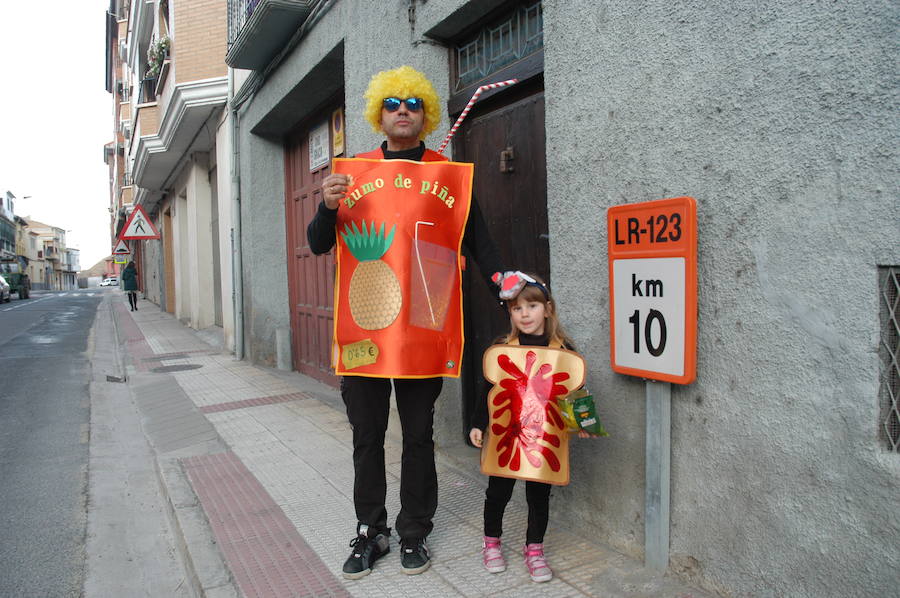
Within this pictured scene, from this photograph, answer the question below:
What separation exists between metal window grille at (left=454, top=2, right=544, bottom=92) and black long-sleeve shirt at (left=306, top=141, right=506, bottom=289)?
1165mm

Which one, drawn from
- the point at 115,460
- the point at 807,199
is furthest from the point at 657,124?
the point at 115,460

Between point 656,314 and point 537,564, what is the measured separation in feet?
3.85

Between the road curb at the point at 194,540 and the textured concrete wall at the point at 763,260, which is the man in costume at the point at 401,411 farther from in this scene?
the textured concrete wall at the point at 763,260

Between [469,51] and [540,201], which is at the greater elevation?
[469,51]

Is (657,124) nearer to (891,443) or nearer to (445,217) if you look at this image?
(445,217)

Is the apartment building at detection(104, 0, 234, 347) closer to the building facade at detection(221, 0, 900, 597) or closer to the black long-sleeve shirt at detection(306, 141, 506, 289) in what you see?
the black long-sleeve shirt at detection(306, 141, 506, 289)

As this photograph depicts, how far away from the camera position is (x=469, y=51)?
14.3 ft

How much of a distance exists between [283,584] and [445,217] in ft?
5.83

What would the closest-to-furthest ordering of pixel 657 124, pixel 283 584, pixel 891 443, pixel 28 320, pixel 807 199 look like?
1. pixel 891 443
2. pixel 807 199
3. pixel 657 124
4. pixel 283 584
5. pixel 28 320

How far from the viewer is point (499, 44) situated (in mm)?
4020

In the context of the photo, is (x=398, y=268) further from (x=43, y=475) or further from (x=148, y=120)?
(x=148, y=120)

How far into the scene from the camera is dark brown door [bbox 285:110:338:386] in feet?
25.8

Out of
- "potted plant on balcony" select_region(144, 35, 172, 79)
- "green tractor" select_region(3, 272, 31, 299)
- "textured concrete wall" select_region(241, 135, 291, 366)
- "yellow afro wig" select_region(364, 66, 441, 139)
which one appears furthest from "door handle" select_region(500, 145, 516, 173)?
"green tractor" select_region(3, 272, 31, 299)

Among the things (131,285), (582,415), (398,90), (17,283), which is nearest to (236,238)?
(398,90)
